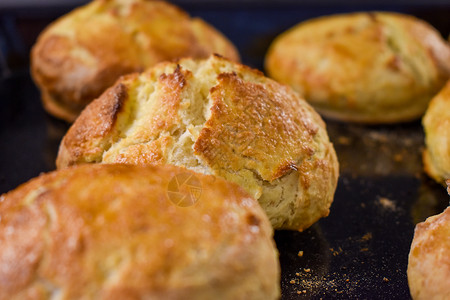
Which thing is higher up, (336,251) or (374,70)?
(374,70)

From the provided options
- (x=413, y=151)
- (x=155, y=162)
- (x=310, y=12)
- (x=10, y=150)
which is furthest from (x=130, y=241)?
(x=310, y=12)

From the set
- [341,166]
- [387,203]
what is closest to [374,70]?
[341,166]

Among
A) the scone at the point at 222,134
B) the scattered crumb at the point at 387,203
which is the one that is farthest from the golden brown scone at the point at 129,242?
the scattered crumb at the point at 387,203

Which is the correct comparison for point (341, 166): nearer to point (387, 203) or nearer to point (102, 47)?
point (387, 203)

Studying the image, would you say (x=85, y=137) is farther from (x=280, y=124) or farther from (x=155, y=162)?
(x=280, y=124)

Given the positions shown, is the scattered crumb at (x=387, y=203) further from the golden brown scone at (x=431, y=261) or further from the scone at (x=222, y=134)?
the golden brown scone at (x=431, y=261)

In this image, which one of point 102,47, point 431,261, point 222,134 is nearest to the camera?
point 431,261
